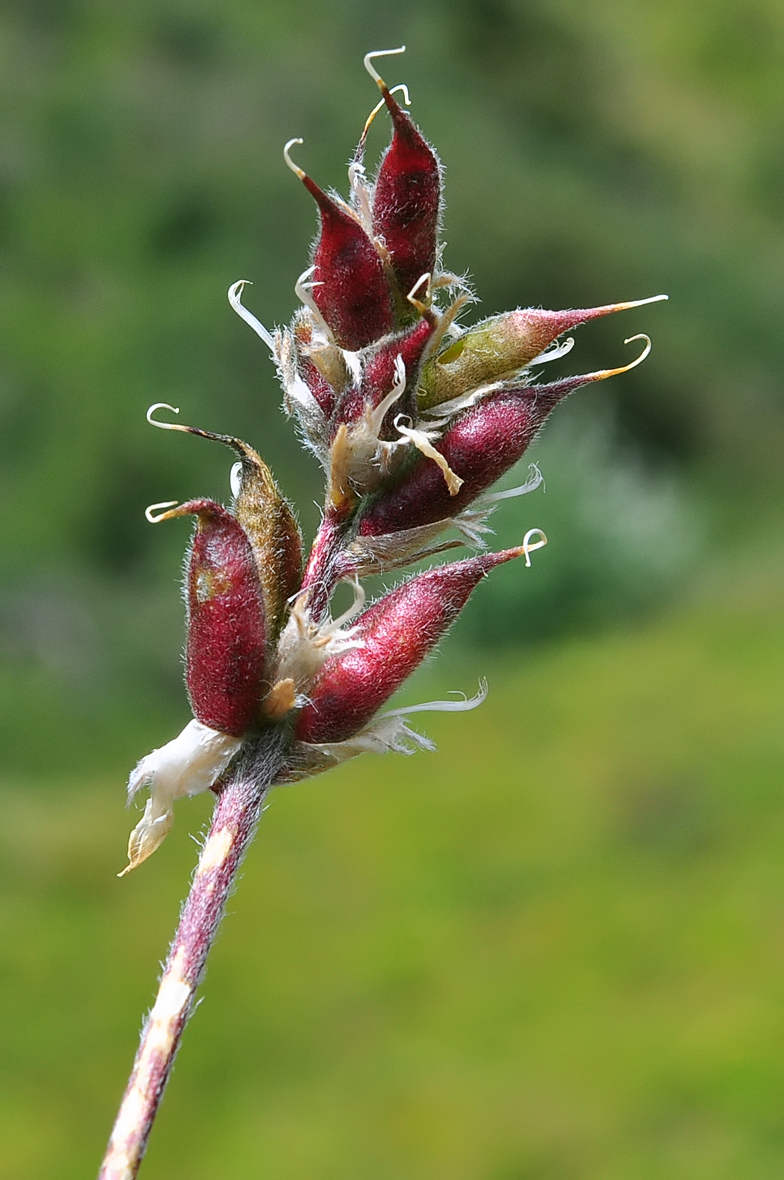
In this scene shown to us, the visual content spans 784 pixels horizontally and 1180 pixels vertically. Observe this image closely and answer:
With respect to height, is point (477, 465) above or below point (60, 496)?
above

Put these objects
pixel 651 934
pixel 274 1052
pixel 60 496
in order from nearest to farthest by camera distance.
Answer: pixel 274 1052
pixel 651 934
pixel 60 496

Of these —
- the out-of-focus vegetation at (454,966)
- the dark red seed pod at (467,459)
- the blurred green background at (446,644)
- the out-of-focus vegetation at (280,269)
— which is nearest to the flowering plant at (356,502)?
the dark red seed pod at (467,459)

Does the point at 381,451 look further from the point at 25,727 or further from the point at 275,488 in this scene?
the point at 25,727

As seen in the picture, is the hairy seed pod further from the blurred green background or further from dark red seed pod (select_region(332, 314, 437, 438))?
the blurred green background

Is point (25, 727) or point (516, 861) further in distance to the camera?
point (25, 727)

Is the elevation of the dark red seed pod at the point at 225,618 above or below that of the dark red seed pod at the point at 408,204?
below

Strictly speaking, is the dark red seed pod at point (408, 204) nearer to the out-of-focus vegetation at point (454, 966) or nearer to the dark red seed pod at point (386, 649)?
the dark red seed pod at point (386, 649)

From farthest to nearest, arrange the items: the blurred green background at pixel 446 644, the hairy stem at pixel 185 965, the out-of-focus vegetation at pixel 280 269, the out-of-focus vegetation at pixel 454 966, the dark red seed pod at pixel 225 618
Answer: the out-of-focus vegetation at pixel 280 269 → the blurred green background at pixel 446 644 → the out-of-focus vegetation at pixel 454 966 → the dark red seed pod at pixel 225 618 → the hairy stem at pixel 185 965

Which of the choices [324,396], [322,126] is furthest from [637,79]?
[324,396]
